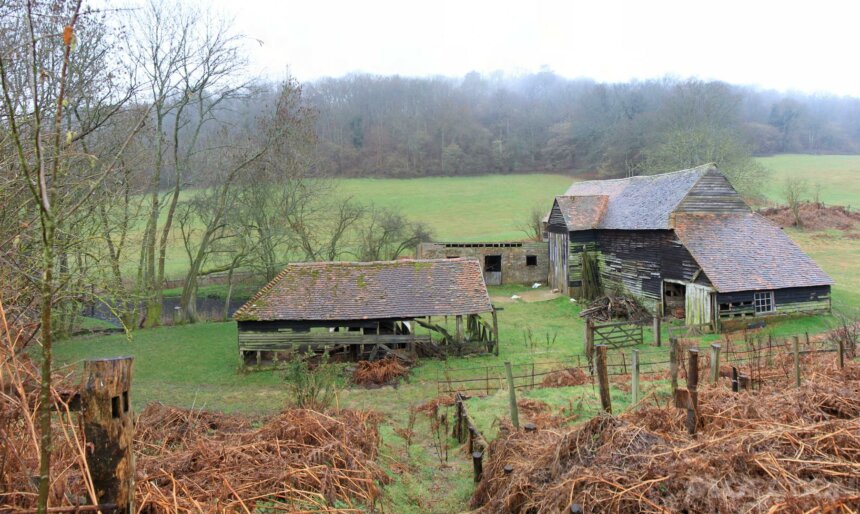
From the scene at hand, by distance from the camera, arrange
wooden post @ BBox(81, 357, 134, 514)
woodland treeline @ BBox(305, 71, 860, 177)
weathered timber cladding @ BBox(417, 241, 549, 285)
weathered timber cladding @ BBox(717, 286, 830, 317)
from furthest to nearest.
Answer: woodland treeline @ BBox(305, 71, 860, 177), weathered timber cladding @ BBox(417, 241, 549, 285), weathered timber cladding @ BBox(717, 286, 830, 317), wooden post @ BBox(81, 357, 134, 514)

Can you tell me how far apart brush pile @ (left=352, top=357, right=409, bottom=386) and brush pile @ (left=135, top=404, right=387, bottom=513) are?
8271 millimetres

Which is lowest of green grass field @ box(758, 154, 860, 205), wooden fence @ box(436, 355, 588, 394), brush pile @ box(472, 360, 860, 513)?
wooden fence @ box(436, 355, 588, 394)

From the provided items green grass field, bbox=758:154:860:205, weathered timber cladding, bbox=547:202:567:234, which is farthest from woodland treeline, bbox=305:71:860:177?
weathered timber cladding, bbox=547:202:567:234

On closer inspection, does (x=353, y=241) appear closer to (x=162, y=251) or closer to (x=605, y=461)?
(x=162, y=251)

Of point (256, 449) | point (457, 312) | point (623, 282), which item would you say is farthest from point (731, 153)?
point (256, 449)

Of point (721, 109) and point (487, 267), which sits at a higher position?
point (721, 109)

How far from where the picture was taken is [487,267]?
123ft

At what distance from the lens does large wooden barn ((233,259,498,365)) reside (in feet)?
62.7

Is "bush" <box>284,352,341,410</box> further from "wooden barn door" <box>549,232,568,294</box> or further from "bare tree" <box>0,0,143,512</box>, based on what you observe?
"wooden barn door" <box>549,232,568,294</box>

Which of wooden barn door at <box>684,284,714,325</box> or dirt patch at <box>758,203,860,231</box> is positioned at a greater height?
dirt patch at <box>758,203,860,231</box>

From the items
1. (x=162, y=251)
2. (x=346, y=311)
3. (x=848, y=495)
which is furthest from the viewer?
(x=162, y=251)

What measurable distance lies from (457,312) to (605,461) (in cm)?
1382

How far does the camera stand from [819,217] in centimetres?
4188

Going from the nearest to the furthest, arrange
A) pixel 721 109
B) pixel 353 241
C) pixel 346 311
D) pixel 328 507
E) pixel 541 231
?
pixel 328 507
pixel 346 311
pixel 353 241
pixel 541 231
pixel 721 109
